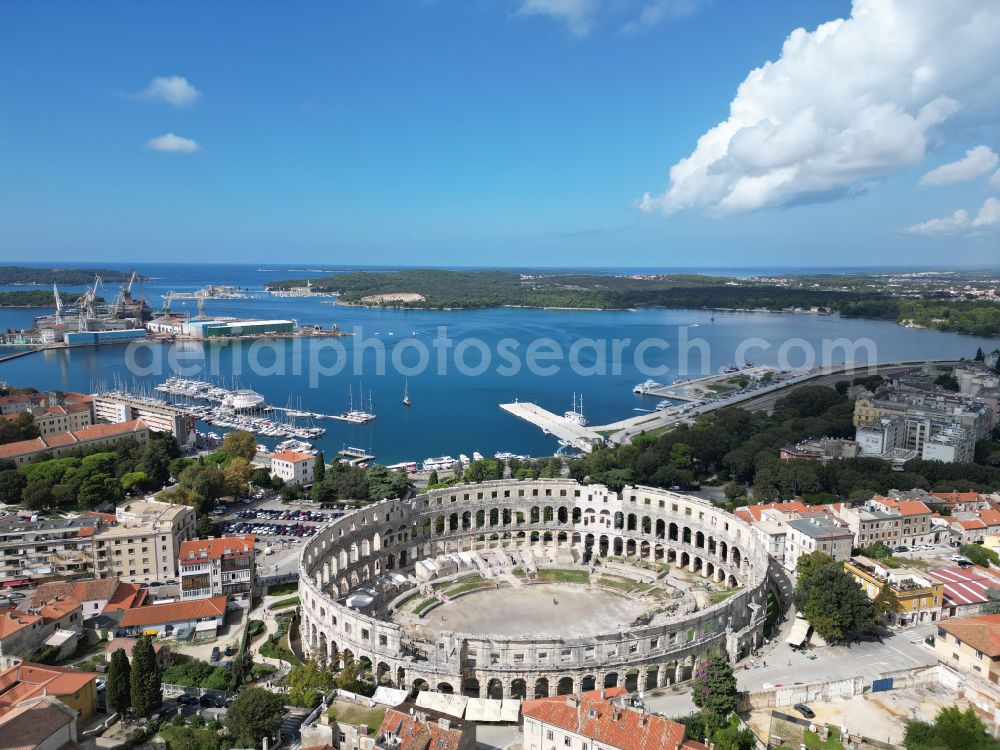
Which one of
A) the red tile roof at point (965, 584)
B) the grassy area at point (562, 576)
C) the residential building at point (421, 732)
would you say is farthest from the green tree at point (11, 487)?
the red tile roof at point (965, 584)

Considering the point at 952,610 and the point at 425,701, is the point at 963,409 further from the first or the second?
the point at 425,701

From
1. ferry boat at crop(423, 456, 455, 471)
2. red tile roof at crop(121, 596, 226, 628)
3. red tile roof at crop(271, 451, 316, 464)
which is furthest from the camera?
ferry boat at crop(423, 456, 455, 471)

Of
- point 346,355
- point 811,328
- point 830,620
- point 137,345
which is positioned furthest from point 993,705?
point 811,328

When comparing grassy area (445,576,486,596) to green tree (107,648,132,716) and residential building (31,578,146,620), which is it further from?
green tree (107,648,132,716)

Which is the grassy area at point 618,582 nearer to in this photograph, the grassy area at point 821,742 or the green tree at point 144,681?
the grassy area at point 821,742

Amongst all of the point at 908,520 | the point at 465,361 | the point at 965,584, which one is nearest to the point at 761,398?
the point at 465,361

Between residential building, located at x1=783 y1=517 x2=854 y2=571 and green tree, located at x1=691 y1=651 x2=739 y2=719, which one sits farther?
residential building, located at x1=783 y1=517 x2=854 y2=571

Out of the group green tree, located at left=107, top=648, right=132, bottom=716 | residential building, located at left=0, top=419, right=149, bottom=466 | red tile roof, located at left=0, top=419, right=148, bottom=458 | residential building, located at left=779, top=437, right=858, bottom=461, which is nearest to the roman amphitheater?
green tree, located at left=107, top=648, right=132, bottom=716
